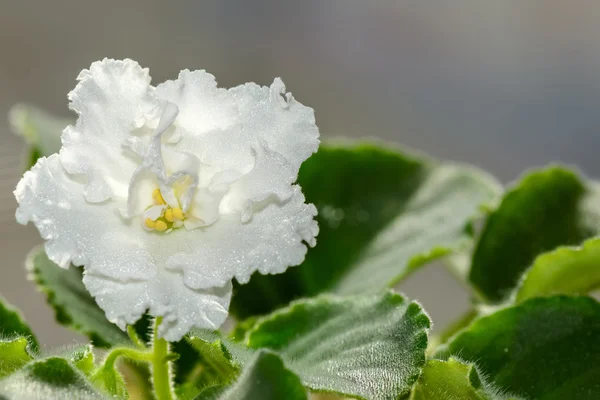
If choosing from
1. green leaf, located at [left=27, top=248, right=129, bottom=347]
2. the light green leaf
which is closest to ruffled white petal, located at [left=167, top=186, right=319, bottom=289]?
green leaf, located at [left=27, top=248, right=129, bottom=347]

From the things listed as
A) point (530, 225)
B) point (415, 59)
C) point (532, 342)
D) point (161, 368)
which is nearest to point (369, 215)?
point (530, 225)

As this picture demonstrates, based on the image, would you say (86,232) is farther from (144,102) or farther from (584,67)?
(584,67)

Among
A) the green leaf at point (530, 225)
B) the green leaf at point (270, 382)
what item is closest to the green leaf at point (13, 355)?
the green leaf at point (270, 382)

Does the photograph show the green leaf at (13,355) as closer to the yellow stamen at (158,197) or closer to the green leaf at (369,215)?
the yellow stamen at (158,197)

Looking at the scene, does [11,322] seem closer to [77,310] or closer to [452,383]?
[77,310]

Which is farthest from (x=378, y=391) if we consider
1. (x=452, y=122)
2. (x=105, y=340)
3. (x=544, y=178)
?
(x=452, y=122)
